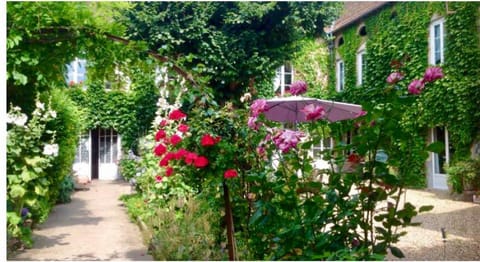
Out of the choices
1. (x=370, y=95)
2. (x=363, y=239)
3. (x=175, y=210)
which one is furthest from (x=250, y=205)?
(x=175, y=210)

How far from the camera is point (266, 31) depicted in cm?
706

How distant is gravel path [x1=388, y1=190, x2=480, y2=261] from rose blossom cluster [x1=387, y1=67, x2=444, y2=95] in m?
1.45

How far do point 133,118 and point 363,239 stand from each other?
7.12 metres

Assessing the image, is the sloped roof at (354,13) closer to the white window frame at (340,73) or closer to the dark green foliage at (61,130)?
the white window frame at (340,73)

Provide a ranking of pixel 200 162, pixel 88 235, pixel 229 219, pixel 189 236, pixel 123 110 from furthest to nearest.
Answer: pixel 123 110 → pixel 88 235 → pixel 189 236 → pixel 229 219 → pixel 200 162

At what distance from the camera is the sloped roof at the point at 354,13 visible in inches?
307

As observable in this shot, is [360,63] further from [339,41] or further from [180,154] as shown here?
[180,154]

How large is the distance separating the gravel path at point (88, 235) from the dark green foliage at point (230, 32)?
2427mm

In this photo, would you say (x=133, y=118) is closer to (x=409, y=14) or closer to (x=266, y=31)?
(x=266, y=31)

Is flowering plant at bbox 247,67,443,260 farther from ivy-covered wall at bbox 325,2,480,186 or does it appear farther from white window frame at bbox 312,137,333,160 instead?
ivy-covered wall at bbox 325,2,480,186

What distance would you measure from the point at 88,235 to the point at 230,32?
151 inches

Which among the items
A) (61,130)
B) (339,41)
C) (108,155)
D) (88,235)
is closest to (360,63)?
(339,41)

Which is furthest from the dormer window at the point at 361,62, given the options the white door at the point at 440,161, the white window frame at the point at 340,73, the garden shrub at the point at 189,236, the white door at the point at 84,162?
the white door at the point at 84,162

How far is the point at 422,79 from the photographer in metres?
1.59
